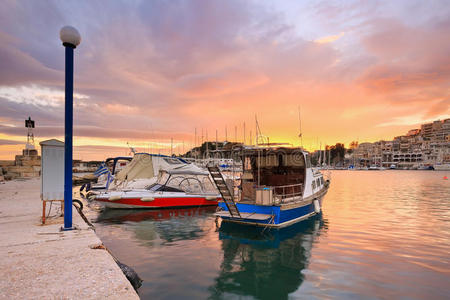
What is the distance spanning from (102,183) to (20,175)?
77.2ft

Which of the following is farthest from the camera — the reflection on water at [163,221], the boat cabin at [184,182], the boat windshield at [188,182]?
the boat windshield at [188,182]

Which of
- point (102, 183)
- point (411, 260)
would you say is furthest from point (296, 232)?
point (102, 183)

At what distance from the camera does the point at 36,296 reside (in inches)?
160

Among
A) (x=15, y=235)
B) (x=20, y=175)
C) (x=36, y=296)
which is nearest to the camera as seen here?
(x=36, y=296)

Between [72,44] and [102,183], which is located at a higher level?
[72,44]

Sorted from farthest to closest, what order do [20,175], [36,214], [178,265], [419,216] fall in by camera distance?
[20,175] → [419,216] → [36,214] → [178,265]

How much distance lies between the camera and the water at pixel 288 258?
7043 millimetres

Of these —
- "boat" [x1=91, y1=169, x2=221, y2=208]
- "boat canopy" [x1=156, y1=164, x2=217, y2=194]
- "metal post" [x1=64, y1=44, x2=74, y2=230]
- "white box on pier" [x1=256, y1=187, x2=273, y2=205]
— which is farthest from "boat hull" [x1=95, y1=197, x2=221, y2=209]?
"metal post" [x1=64, y1=44, x2=74, y2=230]

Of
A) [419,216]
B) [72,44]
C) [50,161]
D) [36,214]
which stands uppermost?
[72,44]

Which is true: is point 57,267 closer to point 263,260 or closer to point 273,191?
point 263,260

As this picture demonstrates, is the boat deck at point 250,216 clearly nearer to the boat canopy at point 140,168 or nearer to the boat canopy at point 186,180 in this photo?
the boat canopy at point 186,180

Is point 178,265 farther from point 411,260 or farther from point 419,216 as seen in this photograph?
point 419,216

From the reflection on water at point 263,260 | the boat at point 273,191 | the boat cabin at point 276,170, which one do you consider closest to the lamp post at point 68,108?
the reflection on water at point 263,260

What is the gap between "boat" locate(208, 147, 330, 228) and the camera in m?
12.4
